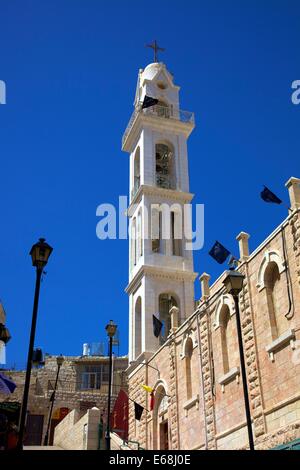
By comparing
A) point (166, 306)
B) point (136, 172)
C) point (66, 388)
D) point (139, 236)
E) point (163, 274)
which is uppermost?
point (136, 172)

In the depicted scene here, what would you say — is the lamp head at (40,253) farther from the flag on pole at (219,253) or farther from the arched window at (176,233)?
the arched window at (176,233)

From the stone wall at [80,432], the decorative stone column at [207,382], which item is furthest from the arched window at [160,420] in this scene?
the decorative stone column at [207,382]

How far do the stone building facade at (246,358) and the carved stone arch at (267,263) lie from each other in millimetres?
36

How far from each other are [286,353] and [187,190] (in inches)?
883

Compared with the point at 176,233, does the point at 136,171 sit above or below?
above

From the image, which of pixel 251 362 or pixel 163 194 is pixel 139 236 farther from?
pixel 251 362

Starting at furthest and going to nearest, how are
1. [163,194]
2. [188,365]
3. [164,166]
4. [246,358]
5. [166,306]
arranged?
1. [164,166]
2. [163,194]
3. [166,306]
4. [188,365]
5. [246,358]

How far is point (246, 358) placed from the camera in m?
20.2

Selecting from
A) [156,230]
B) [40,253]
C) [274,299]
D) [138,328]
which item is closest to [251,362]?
[274,299]

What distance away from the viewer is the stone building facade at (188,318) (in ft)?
59.6

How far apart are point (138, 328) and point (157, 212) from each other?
8.08m

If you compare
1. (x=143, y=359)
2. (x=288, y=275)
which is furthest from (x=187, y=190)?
(x=288, y=275)

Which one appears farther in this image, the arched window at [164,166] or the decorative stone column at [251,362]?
the arched window at [164,166]

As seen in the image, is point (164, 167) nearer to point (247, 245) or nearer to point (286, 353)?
point (247, 245)
